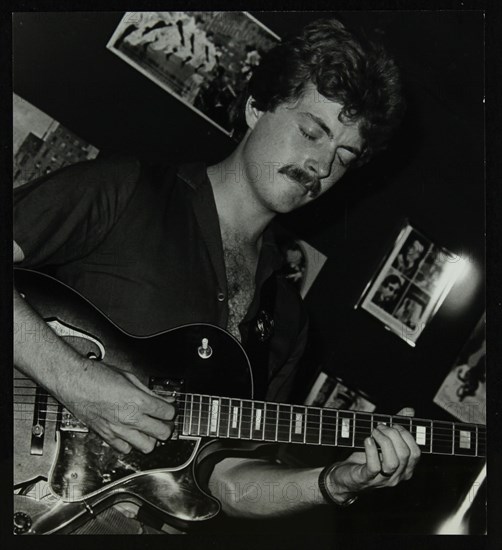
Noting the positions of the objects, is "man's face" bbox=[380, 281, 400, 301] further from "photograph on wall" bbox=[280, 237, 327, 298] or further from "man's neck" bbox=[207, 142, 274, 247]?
"man's neck" bbox=[207, 142, 274, 247]

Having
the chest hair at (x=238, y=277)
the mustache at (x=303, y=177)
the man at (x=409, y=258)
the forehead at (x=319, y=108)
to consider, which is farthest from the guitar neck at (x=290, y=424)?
the forehead at (x=319, y=108)

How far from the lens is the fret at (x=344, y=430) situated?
4.41 ft

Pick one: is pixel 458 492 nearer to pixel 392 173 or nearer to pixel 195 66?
pixel 392 173

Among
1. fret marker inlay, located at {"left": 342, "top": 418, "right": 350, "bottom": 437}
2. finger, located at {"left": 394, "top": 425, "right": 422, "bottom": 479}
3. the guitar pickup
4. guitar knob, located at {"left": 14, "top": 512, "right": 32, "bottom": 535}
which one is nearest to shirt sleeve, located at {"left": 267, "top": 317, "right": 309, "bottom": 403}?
fret marker inlay, located at {"left": 342, "top": 418, "right": 350, "bottom": 437}

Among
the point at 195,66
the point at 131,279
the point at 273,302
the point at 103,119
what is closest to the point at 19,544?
the point at 131,279

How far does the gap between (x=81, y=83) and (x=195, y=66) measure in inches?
7.9

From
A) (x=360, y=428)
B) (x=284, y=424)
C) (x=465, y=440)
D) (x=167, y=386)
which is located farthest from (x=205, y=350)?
(x=465, y=440)

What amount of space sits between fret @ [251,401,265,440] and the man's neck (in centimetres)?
28

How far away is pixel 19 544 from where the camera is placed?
133 centimetres

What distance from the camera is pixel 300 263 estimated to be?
1347 millimetres

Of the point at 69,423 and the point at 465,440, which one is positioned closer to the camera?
the point at 69,423

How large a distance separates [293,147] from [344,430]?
51 cm

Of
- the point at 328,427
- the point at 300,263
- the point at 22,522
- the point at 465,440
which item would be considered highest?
the point at 300,263

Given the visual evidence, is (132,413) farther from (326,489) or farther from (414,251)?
(414,251)
